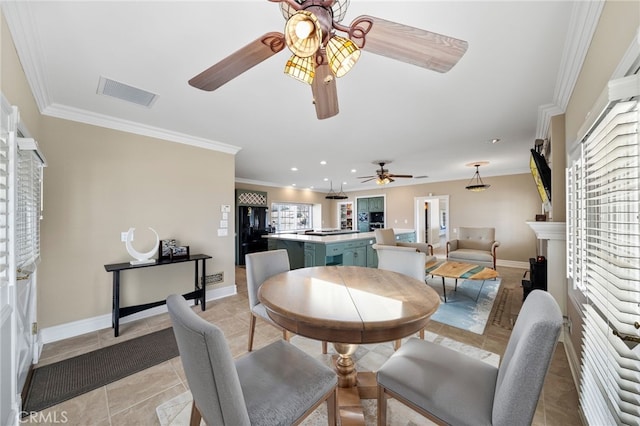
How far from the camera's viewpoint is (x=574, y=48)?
1687mm

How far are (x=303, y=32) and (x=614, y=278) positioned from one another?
5.47 ft

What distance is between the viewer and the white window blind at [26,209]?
1.63 meters

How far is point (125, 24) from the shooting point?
1.51 metres

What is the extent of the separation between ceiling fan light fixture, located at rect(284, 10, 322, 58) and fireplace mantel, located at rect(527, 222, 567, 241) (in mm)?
2877

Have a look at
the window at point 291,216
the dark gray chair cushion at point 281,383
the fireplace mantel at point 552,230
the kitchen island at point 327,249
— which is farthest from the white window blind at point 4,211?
the window at point 291,216

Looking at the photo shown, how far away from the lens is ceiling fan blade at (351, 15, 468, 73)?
1.05 meters

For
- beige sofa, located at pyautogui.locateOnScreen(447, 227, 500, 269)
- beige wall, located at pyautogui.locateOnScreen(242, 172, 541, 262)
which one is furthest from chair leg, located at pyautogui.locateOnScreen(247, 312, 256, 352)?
beige wall, located at pyautogui.locateOnScreen(242, 172, 541, 262)

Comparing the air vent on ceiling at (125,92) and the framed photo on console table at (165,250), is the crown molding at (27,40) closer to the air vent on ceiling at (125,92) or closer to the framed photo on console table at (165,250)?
the air vent on ceiling at (125,92)

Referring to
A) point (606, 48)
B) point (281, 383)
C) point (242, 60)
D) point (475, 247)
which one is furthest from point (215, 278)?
point (475, 247)

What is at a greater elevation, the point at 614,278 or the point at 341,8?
the point at 341,8

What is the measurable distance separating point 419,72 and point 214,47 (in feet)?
5.17

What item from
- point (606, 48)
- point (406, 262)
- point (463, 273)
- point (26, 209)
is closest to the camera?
point (606, 48)

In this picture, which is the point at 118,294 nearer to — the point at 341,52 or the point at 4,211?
the point at 4,211

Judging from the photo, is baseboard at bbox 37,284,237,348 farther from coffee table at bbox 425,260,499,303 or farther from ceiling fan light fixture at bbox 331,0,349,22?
coffee table at bbox 425,260,499,303
